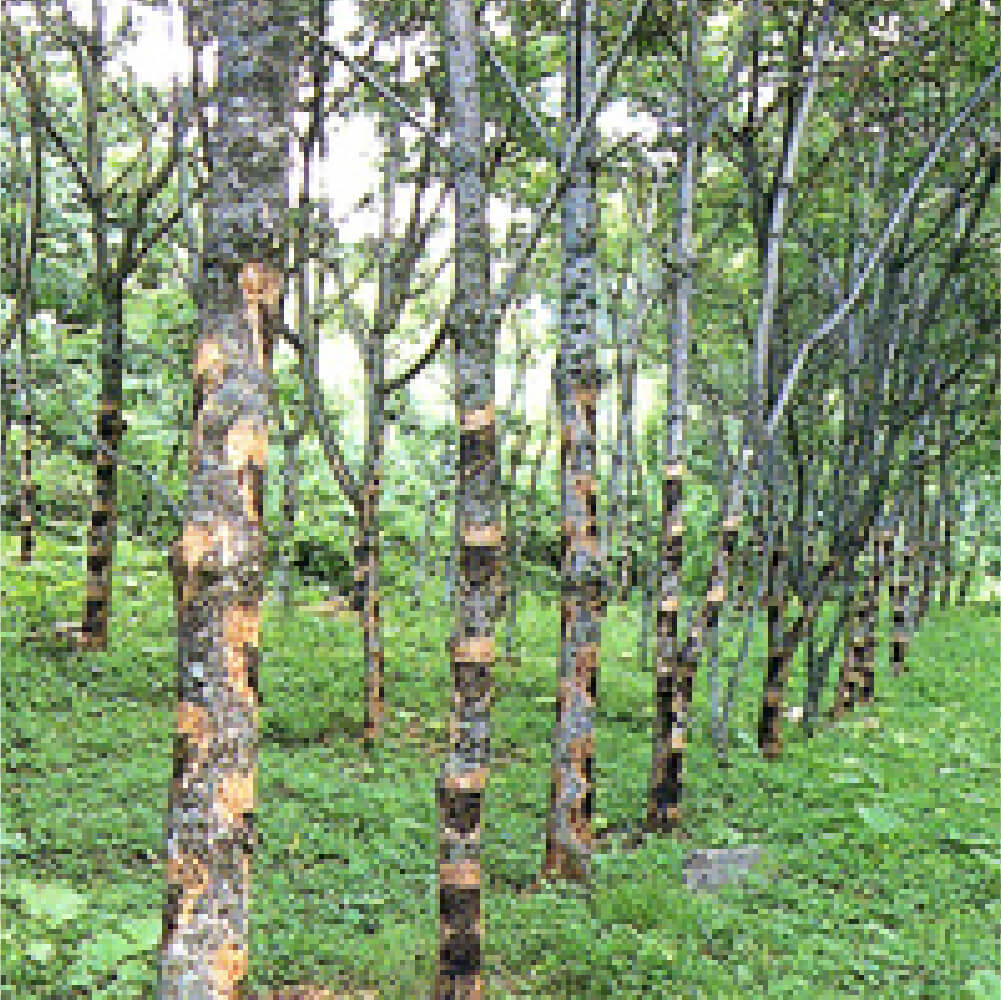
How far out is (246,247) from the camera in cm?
284

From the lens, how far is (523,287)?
13.8 metres

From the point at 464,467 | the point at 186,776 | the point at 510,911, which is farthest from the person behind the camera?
the point at 510,911

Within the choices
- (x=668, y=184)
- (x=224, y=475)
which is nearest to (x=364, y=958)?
(x=224, y=475)

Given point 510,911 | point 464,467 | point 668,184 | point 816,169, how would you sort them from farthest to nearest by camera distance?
point 668,184
point 816,169
point 510,911
point 464,467

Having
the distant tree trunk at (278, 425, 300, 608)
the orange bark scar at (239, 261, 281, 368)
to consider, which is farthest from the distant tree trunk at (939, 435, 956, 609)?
the orange bark scar at (239, 261, 281, 368)

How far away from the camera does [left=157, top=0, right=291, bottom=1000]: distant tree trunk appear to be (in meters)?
2.73

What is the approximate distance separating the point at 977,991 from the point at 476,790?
2.95 m

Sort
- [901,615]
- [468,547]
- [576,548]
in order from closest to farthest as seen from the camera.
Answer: [468,547] < [576,548] < [901,615]

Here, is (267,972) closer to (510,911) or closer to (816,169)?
(510,911)

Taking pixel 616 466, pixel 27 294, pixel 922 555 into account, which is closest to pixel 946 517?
pixel 922 555

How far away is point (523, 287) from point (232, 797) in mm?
11568

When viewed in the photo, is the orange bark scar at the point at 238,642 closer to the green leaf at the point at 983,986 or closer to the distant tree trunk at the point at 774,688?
the green leaf at the point at 983,986

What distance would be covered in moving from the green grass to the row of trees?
0.57m

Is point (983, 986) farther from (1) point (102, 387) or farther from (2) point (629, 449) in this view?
(2) point (629, 449)
